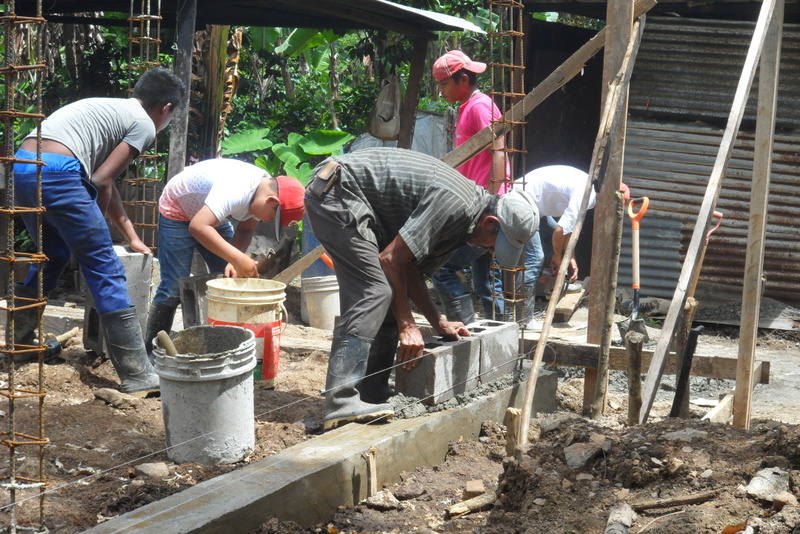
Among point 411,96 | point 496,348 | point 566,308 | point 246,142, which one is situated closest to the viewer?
point 496,348

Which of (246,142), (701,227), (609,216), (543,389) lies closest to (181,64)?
(609,216)

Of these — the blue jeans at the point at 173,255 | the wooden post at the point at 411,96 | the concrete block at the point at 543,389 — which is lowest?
the concrete block at the point at 543,389

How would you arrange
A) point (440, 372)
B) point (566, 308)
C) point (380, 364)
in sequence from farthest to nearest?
point (566, 308)
point (380, 364)
point (440, 372)

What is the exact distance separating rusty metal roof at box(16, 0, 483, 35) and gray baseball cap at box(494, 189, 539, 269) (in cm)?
379

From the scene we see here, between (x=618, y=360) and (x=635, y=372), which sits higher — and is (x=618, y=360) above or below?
below

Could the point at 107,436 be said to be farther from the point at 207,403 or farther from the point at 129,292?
the point at 129,292

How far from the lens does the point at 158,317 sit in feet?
20.1

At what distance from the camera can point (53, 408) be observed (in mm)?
5105

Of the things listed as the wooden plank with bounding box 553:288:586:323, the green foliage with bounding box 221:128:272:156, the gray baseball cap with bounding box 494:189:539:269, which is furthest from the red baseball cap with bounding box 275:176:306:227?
the green foliage with bounding box 221:128:272:156

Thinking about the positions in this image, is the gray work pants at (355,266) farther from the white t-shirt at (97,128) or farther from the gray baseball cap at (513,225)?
the white t-shirt at (97,128)

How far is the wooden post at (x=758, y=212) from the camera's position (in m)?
5.28

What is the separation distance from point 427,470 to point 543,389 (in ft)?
4.86

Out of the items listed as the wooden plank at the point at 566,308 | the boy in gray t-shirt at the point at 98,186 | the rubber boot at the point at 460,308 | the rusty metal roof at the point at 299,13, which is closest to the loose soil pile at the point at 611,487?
the rubber boot at the point at 460,308

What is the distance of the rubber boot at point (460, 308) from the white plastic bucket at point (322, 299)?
214cm
